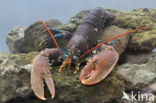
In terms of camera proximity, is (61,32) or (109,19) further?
(109,19)

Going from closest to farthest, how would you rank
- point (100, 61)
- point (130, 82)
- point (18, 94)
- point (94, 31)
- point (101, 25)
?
point (18, 94)
point (100, 61)
point (130, 82)
point (94, 31)
point (101, 25)

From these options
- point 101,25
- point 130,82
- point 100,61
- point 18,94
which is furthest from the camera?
point 101,25

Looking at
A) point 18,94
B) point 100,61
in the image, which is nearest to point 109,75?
point 100,61

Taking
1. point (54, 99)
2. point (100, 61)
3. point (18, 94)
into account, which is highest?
point (100, 61)

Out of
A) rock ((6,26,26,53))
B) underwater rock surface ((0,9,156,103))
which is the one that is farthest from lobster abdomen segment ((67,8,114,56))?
rock ((6,26,26,53))

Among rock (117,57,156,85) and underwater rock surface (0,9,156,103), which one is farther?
rock (117,57,156,85)

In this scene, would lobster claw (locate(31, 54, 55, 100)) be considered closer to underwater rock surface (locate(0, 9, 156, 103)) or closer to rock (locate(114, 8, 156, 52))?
underwater rock surface (locate(0, 9, 156, 103))

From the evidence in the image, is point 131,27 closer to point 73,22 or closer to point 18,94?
point 73,22

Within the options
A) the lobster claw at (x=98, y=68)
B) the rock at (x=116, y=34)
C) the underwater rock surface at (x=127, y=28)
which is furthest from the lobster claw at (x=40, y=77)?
the rock at (x=116, y=34)
